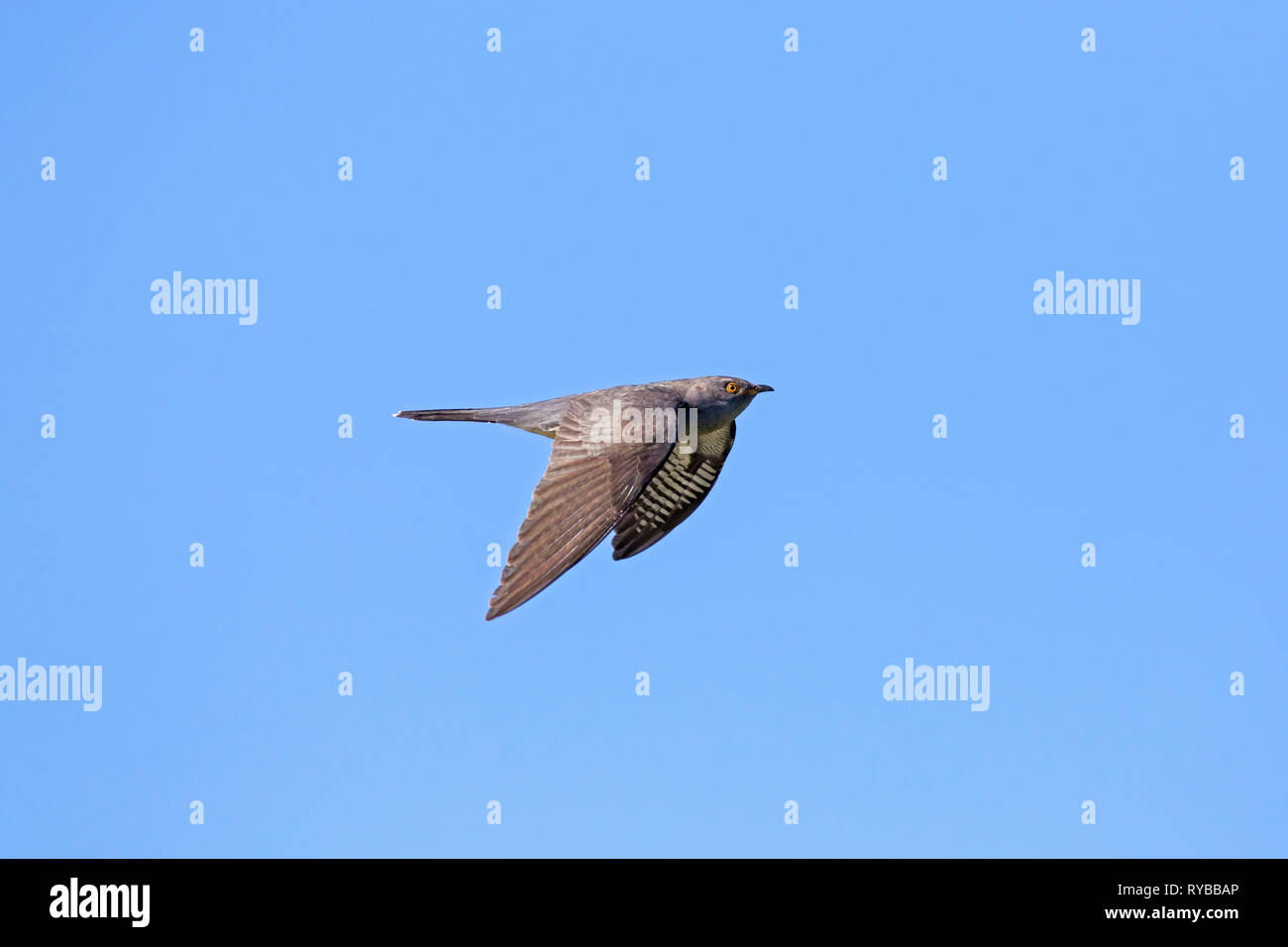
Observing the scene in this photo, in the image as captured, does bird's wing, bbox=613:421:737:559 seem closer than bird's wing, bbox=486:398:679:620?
No

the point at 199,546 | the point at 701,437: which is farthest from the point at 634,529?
the point at 199,546

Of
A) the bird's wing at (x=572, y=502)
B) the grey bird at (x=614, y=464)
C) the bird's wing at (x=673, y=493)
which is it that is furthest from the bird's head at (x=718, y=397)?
the bird's wing at (x=572, y=502)

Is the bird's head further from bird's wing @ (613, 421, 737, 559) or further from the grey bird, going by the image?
bird's wing @ (613, 421, 737, 559)

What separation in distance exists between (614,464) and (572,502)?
2.39 ft

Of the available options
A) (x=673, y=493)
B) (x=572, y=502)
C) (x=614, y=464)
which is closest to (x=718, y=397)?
(x=673, y=493)

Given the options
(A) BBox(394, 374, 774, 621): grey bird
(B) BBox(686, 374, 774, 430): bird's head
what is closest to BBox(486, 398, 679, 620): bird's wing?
(A) BBox(394, 374, 774, 621): grey bird

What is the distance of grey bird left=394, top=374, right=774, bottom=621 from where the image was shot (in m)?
11.0

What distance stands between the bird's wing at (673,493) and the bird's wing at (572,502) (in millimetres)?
1810

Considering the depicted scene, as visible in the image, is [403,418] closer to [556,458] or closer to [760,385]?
[556,458]

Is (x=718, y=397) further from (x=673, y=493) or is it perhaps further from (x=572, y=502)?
(x=572, y=502)

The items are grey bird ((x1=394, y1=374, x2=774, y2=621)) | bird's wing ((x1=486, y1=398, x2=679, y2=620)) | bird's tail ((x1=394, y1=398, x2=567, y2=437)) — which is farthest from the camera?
bird's tail ((x1=394, y1=398, x2=567, y2=437))

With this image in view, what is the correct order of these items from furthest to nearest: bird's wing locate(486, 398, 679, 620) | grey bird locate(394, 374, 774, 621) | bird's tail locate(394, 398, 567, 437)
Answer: bird's tail locate(394, 398, 567, 437) → grey bird locate(394, 374, 774, 621) → bird's wing locate(486, 398, 679, 620)
